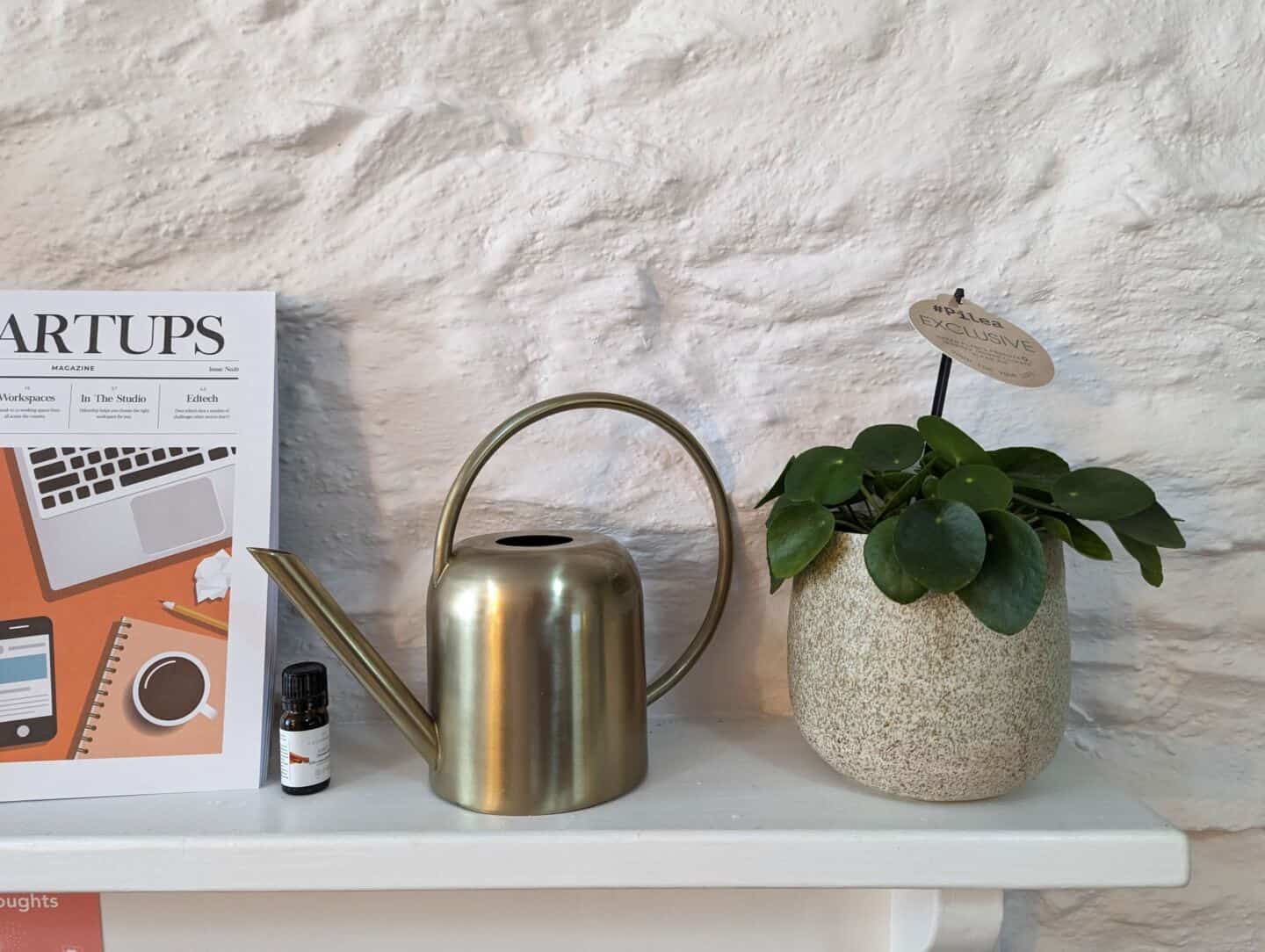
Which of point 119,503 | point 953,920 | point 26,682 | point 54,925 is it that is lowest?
point 54,925

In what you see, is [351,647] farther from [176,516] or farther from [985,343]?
[985,343]

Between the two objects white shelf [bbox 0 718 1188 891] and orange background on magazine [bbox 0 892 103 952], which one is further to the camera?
orange background on magazine [bbox 0 892 103 952]

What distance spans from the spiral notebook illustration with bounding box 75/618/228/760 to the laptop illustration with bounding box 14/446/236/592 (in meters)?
0.05

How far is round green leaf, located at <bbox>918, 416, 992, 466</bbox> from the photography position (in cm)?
54

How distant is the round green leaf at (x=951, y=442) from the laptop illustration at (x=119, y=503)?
437 mm

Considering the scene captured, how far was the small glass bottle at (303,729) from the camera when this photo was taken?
57 cm

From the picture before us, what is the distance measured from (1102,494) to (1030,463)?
0.06m

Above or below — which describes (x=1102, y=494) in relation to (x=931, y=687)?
above

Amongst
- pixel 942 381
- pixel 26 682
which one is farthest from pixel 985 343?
pixel 26 682

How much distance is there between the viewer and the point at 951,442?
21.2 inches

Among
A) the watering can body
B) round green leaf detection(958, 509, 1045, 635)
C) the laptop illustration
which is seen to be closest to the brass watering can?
the watering can body

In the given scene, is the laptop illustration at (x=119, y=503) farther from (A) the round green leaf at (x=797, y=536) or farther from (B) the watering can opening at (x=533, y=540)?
(A) the round green leaf at (x=797, y=536)

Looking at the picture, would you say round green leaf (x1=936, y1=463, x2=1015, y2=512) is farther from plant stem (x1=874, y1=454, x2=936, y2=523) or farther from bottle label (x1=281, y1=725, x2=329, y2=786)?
bottle label (x1=281, y1=725, x2=329, y2=786)

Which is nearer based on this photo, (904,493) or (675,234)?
(904,493)
